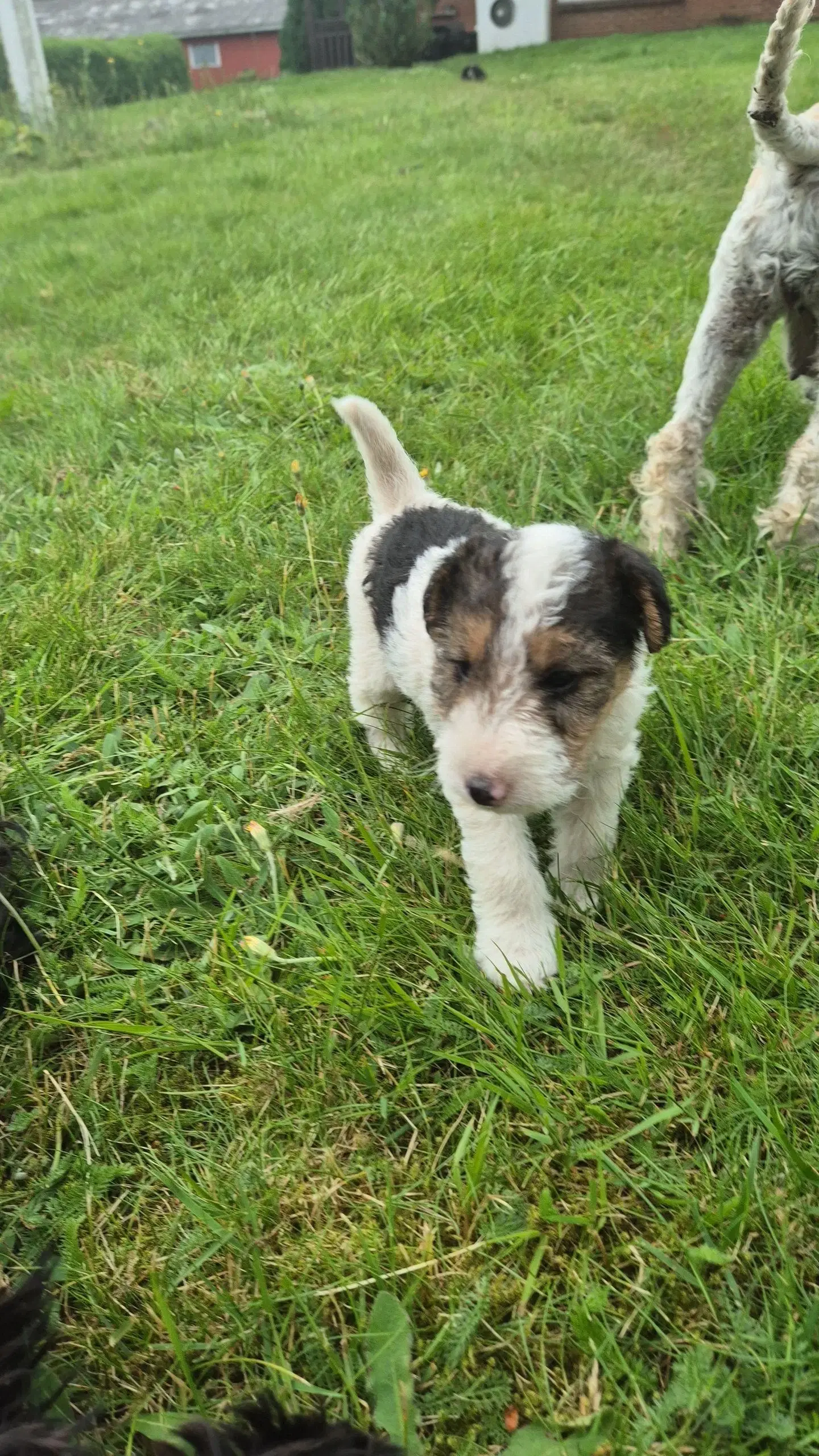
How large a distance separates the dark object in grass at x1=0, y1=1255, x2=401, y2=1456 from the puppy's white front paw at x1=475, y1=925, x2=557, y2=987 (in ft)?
3.14

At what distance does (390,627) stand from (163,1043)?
1.29 metres

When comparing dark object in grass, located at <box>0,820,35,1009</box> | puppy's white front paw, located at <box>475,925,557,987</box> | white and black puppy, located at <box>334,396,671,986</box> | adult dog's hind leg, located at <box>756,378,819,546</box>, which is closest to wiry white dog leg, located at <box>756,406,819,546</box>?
adult dog's hind leg, located at <box>756,378,819,546</box>

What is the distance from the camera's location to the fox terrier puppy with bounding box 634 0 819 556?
10.7ft

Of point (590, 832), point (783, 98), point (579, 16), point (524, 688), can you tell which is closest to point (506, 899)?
point (590, 832)

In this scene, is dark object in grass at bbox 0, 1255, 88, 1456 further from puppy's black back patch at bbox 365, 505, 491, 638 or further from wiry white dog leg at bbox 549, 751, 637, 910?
puppy's black back patch at bbox 365, 505, 491, 638

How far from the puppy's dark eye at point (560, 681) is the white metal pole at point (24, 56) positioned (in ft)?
62.7

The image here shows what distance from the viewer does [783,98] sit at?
10.5 ft

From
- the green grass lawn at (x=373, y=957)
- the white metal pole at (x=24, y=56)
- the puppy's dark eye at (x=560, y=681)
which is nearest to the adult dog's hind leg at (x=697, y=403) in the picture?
the green grass lawn at (x=373, y=957)

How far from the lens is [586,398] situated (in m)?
4.79

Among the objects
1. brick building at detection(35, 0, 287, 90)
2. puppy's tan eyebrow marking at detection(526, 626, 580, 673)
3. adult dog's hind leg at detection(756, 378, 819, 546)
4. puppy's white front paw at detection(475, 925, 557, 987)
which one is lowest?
puppy's white front paw at detection(475, 925, 557, 987)

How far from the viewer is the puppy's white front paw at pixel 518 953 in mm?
2221

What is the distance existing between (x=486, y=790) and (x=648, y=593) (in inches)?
24.1

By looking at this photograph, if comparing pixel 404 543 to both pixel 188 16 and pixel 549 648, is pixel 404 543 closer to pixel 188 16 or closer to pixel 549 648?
pixel 549 648

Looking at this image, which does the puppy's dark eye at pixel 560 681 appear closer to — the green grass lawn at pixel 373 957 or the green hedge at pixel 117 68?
the green grass lawn at pixel 373 957
